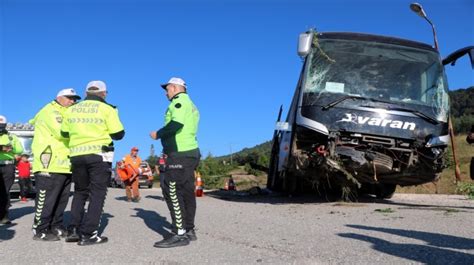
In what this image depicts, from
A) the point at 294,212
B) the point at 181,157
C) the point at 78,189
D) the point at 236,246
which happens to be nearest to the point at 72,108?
the point at 78,189

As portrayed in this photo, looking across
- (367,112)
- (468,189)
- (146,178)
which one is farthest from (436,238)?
(146,178)

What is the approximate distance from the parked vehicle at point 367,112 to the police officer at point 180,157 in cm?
384

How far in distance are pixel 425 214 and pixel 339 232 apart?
9.70ft

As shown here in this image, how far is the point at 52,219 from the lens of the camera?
21.8 feet

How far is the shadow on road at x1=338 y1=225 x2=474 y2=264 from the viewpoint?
4684mm

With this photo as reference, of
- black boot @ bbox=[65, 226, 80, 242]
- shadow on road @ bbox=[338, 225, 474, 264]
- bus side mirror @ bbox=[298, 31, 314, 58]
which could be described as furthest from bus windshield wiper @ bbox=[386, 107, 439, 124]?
black boot @ bbox=[65, 226, 80, 242]

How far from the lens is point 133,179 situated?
46.4ft

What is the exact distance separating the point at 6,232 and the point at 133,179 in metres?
7.04

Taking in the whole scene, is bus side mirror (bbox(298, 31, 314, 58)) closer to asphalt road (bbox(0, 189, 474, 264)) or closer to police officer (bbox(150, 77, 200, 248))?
asphalt road (bbox(0, 189, 474, 264))

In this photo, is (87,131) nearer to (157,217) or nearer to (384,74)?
(157,217)

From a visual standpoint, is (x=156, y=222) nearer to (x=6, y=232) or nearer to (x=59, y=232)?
(x=59, y=232)

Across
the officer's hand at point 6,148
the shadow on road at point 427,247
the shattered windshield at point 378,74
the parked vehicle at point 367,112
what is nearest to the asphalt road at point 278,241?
the shadow on road at point 427,247

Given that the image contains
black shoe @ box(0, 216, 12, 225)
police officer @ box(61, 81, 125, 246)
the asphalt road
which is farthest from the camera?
black shoe @ box(0, 216, 12, 225)

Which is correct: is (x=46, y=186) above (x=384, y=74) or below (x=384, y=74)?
below
